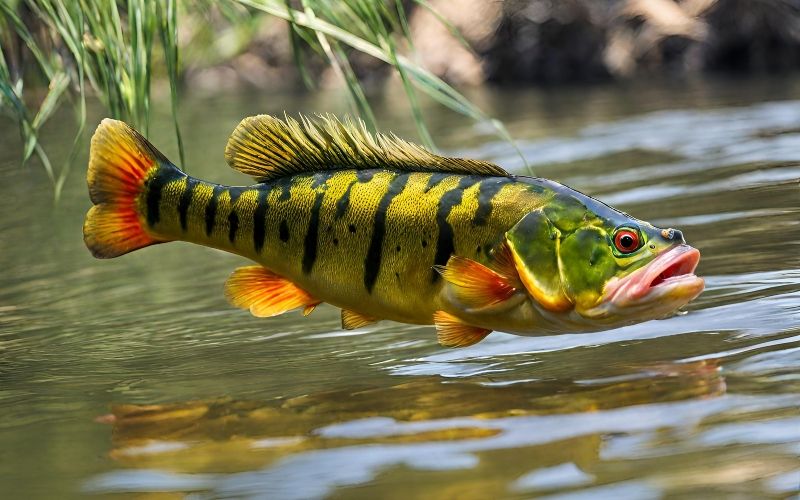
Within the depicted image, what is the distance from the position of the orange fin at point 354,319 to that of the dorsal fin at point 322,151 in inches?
13.5

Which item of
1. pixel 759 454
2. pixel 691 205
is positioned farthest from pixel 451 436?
pixel 691 205

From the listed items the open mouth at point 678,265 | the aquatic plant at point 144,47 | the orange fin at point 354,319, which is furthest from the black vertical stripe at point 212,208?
the open mouth at point 678,265

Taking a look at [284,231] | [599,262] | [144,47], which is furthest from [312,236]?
[144,47]

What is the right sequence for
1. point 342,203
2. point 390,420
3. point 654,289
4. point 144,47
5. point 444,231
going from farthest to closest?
1. point 144,47
2. point 342,203
3. point 444,231
4. point 390,420
5. point 654,289

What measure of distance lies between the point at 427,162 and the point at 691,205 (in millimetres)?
2542

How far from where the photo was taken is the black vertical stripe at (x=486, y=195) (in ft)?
9.31

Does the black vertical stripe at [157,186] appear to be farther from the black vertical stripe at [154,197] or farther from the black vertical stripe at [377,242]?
the black vertical stripe at [377,242]

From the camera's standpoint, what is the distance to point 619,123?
27.8 feet

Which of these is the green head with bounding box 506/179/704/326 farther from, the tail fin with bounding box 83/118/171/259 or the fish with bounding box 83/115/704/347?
the tail fin with bounding box 83/118/171/259

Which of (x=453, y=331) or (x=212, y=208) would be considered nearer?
(x=453, y=331)

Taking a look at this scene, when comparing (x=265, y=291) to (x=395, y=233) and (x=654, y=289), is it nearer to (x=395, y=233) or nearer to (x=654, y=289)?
(x=395, y=233)

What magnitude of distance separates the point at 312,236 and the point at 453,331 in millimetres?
410

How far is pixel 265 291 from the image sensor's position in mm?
3186

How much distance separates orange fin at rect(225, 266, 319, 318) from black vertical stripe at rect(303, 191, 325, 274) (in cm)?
14
